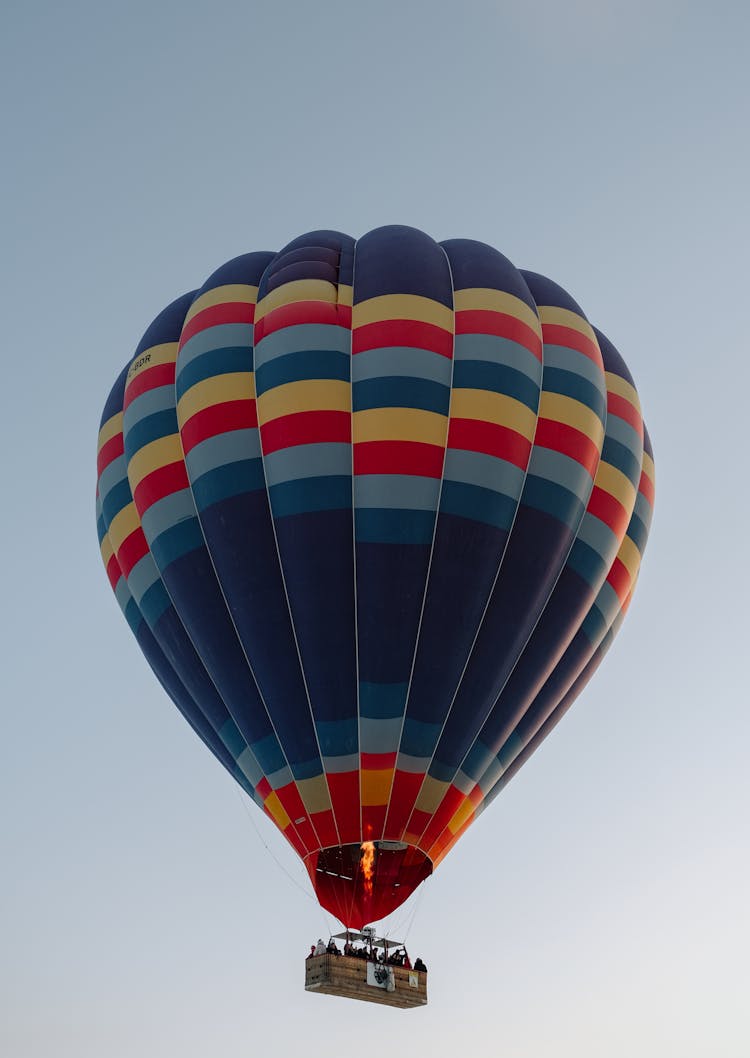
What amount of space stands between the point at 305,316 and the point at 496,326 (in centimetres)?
221

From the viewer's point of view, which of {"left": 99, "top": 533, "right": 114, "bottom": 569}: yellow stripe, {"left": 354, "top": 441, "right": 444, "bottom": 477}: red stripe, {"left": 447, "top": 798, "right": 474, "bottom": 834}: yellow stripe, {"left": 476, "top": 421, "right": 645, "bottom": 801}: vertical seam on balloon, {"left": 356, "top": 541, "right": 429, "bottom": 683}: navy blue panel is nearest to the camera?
{"left": 356, "top": 541, "right": 429, "bottom": 683}: navy blue panel

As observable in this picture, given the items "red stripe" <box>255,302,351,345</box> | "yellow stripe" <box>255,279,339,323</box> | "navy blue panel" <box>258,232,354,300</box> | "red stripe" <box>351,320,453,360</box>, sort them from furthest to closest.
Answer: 1. "navy blue panel" <box>258,232,354,300</box>
2. "yellow stripe" <box>255,279,339,323</box>
3. "red stripe" <box>255,302,351,345</box>
4. "red stripe" <box>351,320,453,360</box>

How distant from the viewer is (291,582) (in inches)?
592

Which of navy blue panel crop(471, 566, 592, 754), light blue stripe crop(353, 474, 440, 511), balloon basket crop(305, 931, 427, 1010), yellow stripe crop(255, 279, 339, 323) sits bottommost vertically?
balloon basket crop(305, 931, 427, 1010)

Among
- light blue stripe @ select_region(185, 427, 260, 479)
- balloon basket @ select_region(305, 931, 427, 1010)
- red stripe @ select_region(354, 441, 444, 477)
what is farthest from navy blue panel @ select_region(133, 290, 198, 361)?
balloon basket @ select_region(305, 931, 427, 1010)

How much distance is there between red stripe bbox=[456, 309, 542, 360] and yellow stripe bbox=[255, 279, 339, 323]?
1549mm

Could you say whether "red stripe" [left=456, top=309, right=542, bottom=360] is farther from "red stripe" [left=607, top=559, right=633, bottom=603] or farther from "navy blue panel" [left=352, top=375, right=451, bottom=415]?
"red stripe" [left=607, top=559, right=633, bottom=603]

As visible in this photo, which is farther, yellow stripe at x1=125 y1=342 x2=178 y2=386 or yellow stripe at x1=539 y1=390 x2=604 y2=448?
yellow stripe at x1=125 y1=342 x2=178 y2=386

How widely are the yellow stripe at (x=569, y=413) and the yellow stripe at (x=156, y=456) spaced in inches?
171

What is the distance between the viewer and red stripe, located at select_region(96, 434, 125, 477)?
57.0 feet

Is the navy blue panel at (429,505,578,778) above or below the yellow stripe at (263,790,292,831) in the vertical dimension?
above

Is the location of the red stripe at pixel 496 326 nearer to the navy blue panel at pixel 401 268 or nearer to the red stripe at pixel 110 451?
the navy blue panel at pixel 401 268

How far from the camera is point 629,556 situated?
17.5 meters

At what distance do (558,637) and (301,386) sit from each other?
4.24 m
